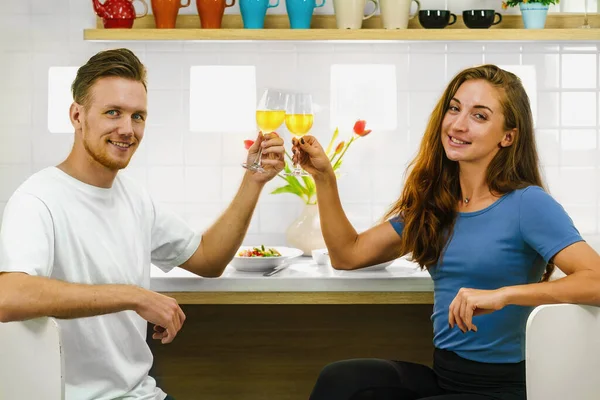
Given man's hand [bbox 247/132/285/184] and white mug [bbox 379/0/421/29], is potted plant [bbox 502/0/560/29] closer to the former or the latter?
white mug [bbox 379/0/421/29]

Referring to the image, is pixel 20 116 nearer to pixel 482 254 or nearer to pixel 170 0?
pixel 170 0

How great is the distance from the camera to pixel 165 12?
9.11ft

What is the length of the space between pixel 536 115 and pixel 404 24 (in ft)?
2.07

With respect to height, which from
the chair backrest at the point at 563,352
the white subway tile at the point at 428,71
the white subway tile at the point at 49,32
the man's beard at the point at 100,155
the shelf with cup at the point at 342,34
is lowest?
the chair backrest at the point at 563,352

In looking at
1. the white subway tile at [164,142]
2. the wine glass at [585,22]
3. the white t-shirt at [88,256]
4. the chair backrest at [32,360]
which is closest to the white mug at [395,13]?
the wine glass at [585,22]

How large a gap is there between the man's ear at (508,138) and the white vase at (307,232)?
3.01 feet

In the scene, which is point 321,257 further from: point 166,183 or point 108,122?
point 108,122

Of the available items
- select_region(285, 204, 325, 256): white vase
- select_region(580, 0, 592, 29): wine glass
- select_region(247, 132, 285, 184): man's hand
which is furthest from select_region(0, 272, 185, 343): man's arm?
select_region(580, 0, 592, 29): wine glass

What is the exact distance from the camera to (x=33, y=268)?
1535mm

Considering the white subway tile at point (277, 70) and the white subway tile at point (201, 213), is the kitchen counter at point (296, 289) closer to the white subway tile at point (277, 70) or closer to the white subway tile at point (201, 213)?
the white subway tile at point (201, 213)

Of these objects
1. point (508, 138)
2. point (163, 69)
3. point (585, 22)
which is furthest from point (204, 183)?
point (585, 22)

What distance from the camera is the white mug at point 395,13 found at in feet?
8.99

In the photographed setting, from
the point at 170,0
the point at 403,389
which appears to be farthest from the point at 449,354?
the point at 170,0

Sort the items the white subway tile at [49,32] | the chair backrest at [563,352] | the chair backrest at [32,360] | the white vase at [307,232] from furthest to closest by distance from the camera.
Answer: the white subway tile at [49,32], the white vase at [307,232], the chair backrest at [563,352], the chair backrest at [32,360]
